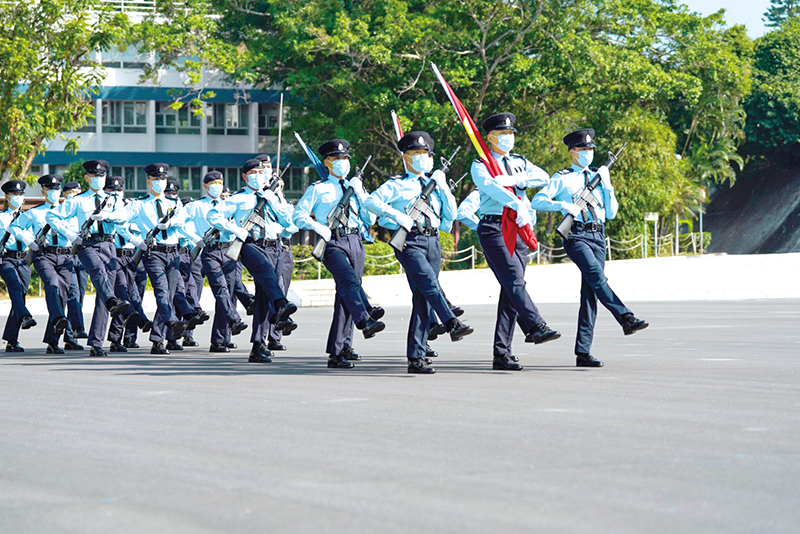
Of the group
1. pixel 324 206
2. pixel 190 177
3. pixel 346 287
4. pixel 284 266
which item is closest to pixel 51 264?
pixel 284 266

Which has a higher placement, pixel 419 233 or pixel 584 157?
pixel 584 157

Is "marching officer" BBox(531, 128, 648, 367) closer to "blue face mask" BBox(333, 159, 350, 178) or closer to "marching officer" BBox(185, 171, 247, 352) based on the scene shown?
"blue face mask" BBox(333, 159, 350, 178)

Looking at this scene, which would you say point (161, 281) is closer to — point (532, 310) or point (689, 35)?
point (532, 310)

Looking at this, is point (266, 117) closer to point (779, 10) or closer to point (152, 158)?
point (152, 158)

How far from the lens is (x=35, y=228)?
14.8 metres

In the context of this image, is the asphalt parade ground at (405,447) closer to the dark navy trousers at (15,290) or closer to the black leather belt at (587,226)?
the black leather belt at (587,226)

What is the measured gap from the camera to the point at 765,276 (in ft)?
103

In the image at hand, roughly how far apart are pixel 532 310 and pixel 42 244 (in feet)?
22.2

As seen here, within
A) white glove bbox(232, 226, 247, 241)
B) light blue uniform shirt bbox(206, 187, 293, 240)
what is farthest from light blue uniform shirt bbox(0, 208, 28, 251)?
white glove bbox(232, 226, 247, 241)

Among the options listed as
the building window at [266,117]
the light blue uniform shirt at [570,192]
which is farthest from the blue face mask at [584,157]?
the building window at [266,117]

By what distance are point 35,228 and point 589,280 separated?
Result: 7357 mm

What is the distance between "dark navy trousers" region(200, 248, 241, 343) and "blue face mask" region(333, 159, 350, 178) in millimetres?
2984

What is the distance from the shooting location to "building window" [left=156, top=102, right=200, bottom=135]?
54.1 meters

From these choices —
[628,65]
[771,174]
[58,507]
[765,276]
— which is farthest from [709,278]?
[771,174]
